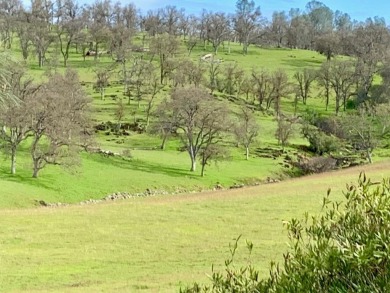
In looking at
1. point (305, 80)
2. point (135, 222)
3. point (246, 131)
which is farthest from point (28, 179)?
point (305, 80)

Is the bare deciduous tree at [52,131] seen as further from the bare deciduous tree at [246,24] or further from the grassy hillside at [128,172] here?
the bare deciduous tree at [246,24]

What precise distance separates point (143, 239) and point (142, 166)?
39314 mm

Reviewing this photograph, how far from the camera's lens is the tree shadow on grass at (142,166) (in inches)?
2621

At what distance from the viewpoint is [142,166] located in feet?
225

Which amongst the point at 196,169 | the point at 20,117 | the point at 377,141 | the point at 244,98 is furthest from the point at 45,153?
the point at 244,98

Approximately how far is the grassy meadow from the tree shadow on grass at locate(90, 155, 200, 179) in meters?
0.13

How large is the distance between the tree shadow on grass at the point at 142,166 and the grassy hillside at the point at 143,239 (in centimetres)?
2277

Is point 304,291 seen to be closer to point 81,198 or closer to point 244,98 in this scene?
point 81,198

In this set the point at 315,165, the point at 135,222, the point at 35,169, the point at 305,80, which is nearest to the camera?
the point at 135,222

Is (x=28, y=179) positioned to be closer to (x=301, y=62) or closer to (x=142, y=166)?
(x=142, y=166)

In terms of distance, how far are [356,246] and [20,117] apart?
5726 centimetres

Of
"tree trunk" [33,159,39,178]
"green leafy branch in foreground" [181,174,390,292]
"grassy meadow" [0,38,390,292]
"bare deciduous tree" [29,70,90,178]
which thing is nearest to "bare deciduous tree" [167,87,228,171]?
"grassy meadow" [0,38,390,292]

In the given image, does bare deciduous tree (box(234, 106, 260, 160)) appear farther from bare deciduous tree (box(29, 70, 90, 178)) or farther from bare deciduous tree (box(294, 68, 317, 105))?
bare deciduous tree (box(294, 68, 317, 105))

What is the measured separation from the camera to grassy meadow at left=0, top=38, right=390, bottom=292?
22.4 m
